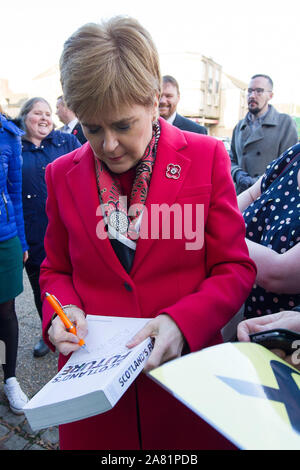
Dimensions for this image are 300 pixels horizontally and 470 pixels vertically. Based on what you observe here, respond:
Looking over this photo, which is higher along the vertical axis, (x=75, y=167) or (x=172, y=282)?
(x=75, y=167)

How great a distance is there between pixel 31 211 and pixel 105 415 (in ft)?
7.45

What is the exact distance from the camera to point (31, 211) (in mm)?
3068

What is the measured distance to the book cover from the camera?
57 cm

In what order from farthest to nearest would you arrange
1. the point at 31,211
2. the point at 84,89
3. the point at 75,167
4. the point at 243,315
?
the point at 31,211 → the point at 243,315 → the point at 75,167 → the point at 84,89

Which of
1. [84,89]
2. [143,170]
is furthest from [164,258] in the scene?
[84,89]

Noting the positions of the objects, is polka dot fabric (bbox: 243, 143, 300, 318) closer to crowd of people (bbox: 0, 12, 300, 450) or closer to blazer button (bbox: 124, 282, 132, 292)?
crowd of people (bbox: 0, 12, 300, 450)

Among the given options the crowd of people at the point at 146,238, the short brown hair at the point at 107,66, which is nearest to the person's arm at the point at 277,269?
the crowd of people at the point at 146,238

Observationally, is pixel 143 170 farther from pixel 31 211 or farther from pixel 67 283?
pixel 31 211

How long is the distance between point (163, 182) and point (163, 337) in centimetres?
51

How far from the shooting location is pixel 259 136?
4059 millimetres

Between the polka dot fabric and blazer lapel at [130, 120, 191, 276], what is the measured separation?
1.30ft

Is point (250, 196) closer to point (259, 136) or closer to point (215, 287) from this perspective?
point (215, 287)

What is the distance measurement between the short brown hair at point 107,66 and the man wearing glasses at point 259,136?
300 cm

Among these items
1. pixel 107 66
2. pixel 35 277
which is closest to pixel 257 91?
pixel 35 277
